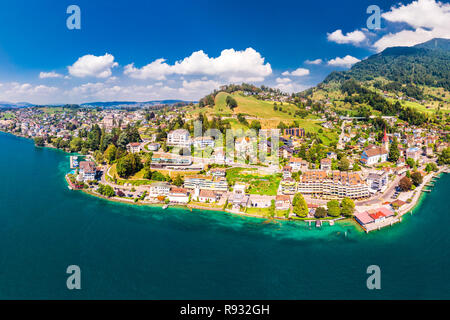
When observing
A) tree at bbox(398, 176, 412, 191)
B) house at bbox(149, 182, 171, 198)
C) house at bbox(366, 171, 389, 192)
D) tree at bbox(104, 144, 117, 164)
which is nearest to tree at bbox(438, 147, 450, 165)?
tree at bbox(398, 176, 412, 191)

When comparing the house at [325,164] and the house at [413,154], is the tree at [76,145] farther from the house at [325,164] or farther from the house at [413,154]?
the house at [413,154]

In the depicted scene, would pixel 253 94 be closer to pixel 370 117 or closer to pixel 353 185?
pixel 370 117

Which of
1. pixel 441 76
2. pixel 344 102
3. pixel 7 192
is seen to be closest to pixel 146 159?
pixel 7 192

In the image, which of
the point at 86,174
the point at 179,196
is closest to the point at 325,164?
the point at 179,196

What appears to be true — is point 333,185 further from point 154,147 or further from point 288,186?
point 154,147

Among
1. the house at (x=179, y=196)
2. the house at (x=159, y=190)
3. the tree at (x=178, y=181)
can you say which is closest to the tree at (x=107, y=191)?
the house at (x=159, y=190)
